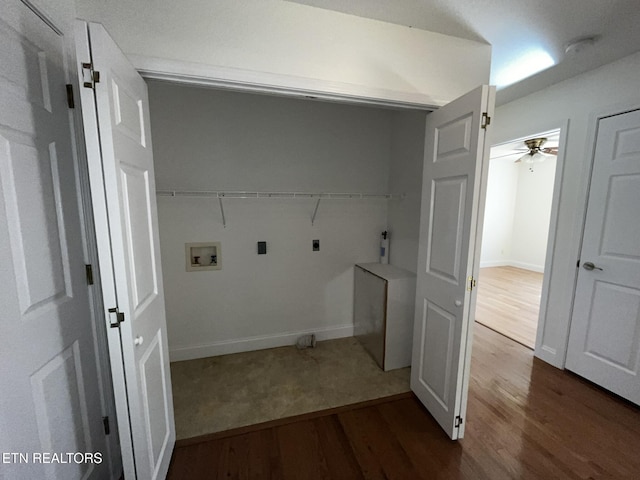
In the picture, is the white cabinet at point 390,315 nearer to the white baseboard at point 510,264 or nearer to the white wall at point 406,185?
the white wall at point 406,185

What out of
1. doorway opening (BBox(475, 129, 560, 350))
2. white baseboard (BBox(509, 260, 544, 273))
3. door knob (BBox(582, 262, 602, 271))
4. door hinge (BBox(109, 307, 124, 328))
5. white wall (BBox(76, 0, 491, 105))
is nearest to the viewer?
door hinge (BBox(109, 307, 124, 328))

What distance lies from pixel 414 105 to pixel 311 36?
2.32ft

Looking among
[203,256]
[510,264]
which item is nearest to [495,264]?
[510,264]

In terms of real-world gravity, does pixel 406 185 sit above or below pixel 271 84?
below

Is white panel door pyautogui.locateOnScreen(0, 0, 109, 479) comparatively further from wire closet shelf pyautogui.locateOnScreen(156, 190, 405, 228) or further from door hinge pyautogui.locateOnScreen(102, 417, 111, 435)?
wire closet shelf pyautogui.locateOnScreen(156, 190, 405, 228)

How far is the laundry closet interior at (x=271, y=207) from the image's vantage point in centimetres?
229

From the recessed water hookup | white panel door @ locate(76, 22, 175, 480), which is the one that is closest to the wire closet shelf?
the recessed water hookup

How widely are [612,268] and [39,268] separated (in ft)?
11.3

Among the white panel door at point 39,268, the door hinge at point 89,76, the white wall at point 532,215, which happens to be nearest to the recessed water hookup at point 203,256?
the white panel door at point 39,268

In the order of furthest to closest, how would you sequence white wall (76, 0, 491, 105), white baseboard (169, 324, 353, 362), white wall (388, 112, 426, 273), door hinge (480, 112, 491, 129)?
white baseboard (169, 324, 353, 362) → white wall (388, 112, 426, 273) → door hinge (480, 112, 491, 129) → white wall (76, 0, 491, 105)

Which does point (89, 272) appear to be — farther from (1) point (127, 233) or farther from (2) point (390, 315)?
(2) point (390, 315)

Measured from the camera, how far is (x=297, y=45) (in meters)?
1.37

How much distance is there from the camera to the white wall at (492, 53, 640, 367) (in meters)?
1.97

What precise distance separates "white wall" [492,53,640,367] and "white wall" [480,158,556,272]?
392 cm
